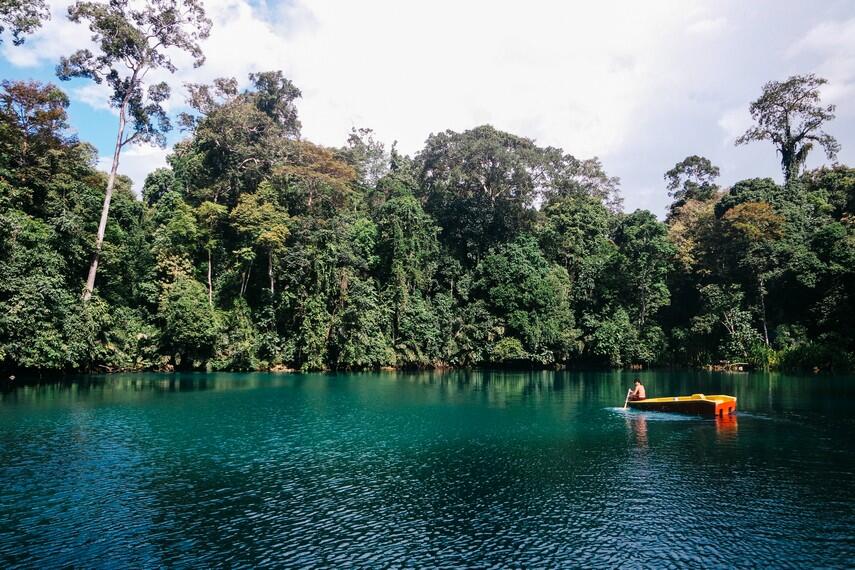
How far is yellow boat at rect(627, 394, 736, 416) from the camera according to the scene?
85.5 feet

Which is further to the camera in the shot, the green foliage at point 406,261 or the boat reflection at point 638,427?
the green foliage at point 406,261

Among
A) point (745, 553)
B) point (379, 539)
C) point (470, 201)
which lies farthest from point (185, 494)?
point (470, 201)

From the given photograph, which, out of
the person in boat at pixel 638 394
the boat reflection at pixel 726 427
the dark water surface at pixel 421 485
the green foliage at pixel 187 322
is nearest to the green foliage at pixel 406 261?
the green foliage at pixel 187 322

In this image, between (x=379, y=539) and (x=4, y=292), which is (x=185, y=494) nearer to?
(x=379, y=539)

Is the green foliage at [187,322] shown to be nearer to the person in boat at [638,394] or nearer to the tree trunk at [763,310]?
the person in boat at [638,394]

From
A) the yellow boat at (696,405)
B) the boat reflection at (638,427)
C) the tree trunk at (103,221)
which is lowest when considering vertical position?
the boat reflection at (638,427)

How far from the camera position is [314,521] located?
12.8 metres

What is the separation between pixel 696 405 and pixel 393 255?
35486mm

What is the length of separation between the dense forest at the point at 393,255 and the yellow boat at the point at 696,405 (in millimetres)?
26664

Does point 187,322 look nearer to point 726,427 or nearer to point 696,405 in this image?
point 696,405

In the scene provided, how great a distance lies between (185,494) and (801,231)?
57124mm

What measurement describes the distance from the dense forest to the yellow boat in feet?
87.5

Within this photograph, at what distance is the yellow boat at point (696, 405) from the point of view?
26.1 m

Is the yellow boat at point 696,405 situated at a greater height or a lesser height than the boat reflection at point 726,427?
greater
